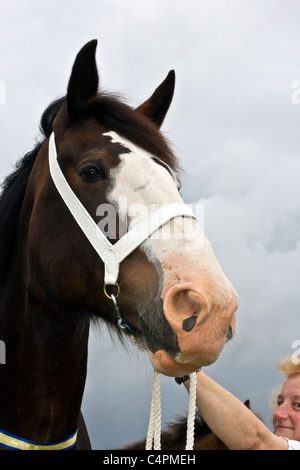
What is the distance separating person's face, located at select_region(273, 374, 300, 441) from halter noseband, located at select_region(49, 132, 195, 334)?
2026mm

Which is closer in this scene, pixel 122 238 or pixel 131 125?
pixel 122 238

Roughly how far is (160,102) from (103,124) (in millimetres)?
997

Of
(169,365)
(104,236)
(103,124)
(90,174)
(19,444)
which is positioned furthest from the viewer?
(103,124)

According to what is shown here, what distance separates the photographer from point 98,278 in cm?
305

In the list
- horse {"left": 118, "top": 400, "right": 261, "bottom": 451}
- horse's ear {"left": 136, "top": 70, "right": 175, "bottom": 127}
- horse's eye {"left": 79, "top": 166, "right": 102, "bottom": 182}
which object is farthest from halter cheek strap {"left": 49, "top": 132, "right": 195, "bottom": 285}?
horse {"left": 118, "top": 400, "right": 261, "bottom": 451}

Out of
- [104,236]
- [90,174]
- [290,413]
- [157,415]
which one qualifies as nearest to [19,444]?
[157,415]

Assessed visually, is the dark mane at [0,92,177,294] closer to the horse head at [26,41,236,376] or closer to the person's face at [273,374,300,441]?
the horse head at [26,41,236,376]

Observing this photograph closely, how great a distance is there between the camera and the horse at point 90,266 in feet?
8.45

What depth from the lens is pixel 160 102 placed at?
4270mm

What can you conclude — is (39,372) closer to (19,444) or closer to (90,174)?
(19,444)

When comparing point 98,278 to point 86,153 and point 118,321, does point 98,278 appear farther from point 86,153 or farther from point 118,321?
point 86,153

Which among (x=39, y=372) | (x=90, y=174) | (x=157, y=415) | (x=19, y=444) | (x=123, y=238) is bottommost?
(x=19, y=444)

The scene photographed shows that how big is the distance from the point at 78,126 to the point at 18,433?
7.58 feet

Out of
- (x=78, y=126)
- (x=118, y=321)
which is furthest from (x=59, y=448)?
(x=78, y=126)
